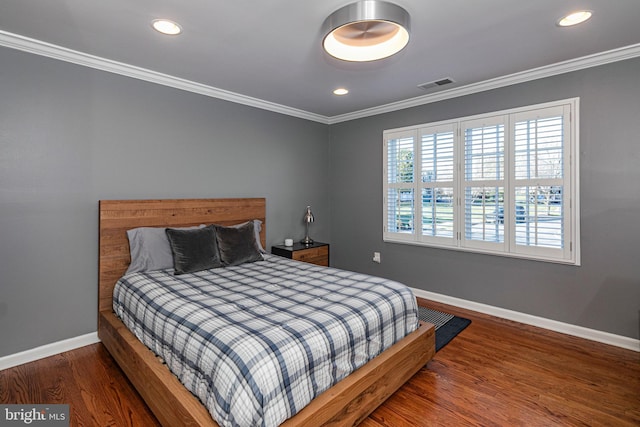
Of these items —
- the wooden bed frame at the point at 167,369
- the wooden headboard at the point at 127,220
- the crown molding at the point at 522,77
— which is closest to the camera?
the wooden bed frame at the point at 167,369

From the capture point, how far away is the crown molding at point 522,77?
2.69m

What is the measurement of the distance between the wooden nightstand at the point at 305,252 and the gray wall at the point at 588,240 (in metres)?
1.13

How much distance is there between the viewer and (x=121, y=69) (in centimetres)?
292

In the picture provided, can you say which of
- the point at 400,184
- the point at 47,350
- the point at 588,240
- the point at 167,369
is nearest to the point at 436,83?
the point at 400,184

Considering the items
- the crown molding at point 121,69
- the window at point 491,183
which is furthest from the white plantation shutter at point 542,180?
the crown molding at point 121,69

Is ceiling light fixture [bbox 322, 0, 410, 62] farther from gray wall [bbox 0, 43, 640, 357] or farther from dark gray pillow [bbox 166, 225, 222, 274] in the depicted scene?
dark gray pillow [bbox 166, 225, 222, 274]

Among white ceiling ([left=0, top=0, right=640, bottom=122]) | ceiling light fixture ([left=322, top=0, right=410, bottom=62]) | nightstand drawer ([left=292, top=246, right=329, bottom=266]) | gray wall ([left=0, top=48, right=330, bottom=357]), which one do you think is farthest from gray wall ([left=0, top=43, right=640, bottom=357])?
ceiling light fixture ([left=322, top=0, right=410, bottom=62])

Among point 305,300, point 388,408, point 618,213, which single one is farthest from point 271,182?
point 618,213

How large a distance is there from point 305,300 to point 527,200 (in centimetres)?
246

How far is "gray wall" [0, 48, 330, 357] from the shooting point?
2.46 meters

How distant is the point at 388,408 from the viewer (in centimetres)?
203

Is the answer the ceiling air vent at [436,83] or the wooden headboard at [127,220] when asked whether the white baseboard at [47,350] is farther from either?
the ceiling air vent at [436,83]

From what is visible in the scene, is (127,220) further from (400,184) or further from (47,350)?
(400,184)

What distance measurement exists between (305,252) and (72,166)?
251 centimetres
